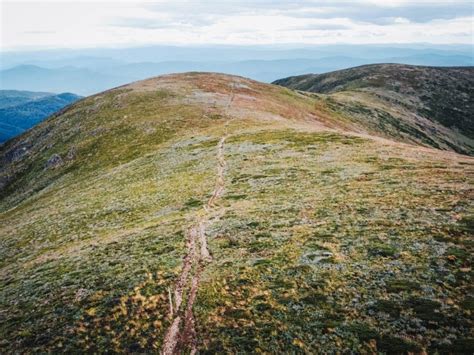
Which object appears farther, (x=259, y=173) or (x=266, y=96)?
(x=266, y=96)

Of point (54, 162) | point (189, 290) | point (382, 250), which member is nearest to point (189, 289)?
point (189, 290)

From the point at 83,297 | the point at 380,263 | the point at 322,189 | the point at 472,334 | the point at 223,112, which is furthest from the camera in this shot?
the point at 223,112

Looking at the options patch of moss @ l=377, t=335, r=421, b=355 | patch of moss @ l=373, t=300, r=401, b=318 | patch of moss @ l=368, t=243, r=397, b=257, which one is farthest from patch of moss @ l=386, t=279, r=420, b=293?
patch of moss @ l=377, t=335, r=421, b=355

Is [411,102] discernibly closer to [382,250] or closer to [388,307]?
[382,250]

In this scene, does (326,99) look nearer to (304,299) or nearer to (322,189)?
(322,189)

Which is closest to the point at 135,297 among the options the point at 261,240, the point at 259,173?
the point at 261,240

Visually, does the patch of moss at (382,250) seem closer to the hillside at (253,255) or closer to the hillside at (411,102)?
the hillside at (253,255)

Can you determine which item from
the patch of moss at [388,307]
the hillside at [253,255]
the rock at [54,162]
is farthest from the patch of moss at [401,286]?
the rock at [54,162]
